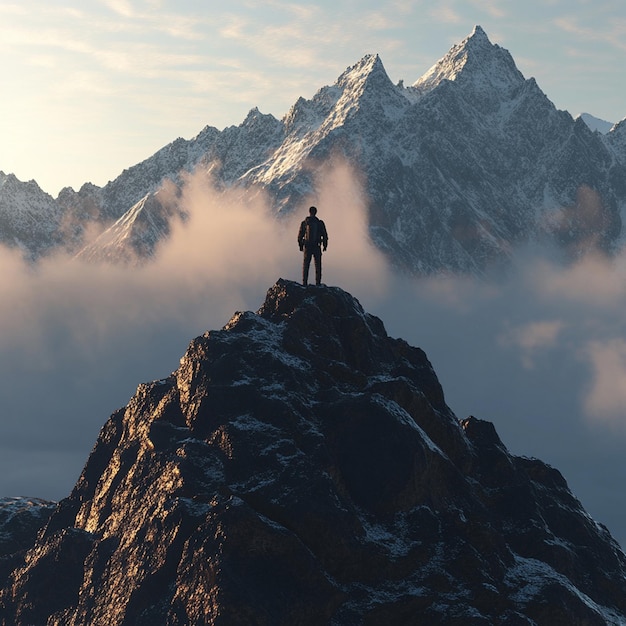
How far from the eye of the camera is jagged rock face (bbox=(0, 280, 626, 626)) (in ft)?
206

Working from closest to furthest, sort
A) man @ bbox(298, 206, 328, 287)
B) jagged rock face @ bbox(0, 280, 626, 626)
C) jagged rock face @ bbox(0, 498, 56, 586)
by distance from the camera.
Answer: jagged rock face @ bbox(0, 280, 626, 626) < jagged rock face @ bbox(0, 498, 56, 586) < man @ bbox(298, 206, 328, 287)

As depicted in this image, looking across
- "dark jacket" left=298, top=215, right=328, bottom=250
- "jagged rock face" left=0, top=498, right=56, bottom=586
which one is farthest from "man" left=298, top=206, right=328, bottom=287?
"jagged rock face" left=0, top=498, right=56, bottom=586

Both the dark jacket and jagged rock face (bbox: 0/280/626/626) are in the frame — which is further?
the dark jacket

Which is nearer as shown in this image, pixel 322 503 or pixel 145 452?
pixel 322 503

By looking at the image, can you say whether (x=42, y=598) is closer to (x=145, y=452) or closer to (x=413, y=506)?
(x=145, y=452)

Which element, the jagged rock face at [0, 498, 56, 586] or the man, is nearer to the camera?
the jagged rock face at [0, 498, 56, 586]

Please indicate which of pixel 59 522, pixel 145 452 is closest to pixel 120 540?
pixel 145 452

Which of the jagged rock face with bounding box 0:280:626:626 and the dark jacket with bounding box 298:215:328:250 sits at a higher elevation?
the dark jacket with bounding box 298:215:328:250

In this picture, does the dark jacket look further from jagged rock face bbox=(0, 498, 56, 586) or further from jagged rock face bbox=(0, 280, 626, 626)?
jagged rock face bbox=(0, 498, 56, 586)

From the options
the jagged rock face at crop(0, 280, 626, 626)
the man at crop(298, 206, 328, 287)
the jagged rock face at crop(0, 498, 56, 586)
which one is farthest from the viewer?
the man at crop(298, 206, 328, 287)

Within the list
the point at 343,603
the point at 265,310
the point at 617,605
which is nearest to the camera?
the point at 343,603

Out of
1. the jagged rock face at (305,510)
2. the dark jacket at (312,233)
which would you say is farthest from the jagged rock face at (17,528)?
the dark jacket at (312,233)

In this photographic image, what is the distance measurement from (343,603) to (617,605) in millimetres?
20779

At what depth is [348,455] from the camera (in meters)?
70.1
